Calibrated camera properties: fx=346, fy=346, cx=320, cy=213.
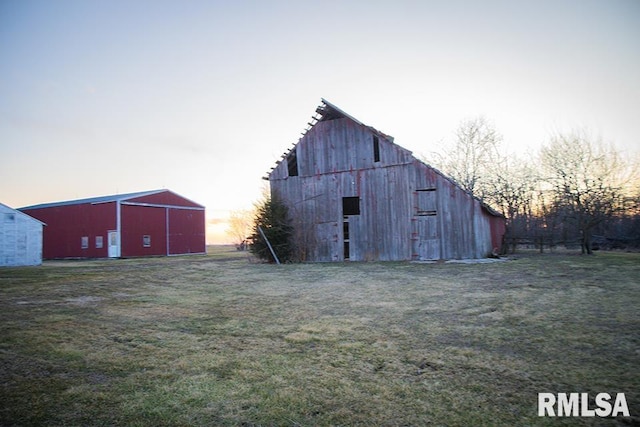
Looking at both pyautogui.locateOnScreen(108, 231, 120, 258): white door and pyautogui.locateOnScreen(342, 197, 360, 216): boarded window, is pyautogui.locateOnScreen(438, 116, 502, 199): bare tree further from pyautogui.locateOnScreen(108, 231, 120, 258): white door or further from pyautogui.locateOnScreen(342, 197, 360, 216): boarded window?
pyautogui.locateOnScreen(108, 231, 120, 258): white door

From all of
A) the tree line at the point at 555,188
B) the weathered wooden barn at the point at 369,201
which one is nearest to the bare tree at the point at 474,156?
the tree line at the point at 555,188

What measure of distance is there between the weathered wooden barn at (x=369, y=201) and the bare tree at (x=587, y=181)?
5522 mm

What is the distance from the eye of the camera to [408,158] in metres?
17.2

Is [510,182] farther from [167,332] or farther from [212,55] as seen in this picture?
[167,332]

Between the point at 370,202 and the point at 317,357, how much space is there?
46.1 feet

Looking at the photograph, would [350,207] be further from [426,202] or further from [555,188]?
[555,188]

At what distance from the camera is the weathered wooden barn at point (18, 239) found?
2062 centimetres

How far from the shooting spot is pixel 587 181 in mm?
21266

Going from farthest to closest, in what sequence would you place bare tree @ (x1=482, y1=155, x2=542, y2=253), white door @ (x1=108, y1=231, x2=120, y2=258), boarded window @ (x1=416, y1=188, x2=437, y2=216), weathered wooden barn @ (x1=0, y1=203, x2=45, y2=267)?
bare tree @ (x1=482, y1=155, x2=542, y2=253) → white door @ (x1=108, y1=231, x2=120, y2=258) → weathered wooden barn @ (x1=0, y1=203, x2=45, y2=267) → boarded window @ (x1=416, y1=188, x2=437, y2=216)

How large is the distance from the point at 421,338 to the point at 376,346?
77 cm

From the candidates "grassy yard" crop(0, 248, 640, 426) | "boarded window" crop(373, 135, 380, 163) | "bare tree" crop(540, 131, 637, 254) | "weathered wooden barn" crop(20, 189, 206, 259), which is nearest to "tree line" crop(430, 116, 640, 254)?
"bare tree" crop(540, 131, 637, 254)

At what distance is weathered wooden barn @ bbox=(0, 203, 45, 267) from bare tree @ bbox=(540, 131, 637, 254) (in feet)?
110

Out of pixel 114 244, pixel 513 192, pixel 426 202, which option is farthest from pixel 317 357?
pixel 513 192

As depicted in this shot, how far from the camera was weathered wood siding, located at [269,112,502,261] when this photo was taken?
1639 centimetres
